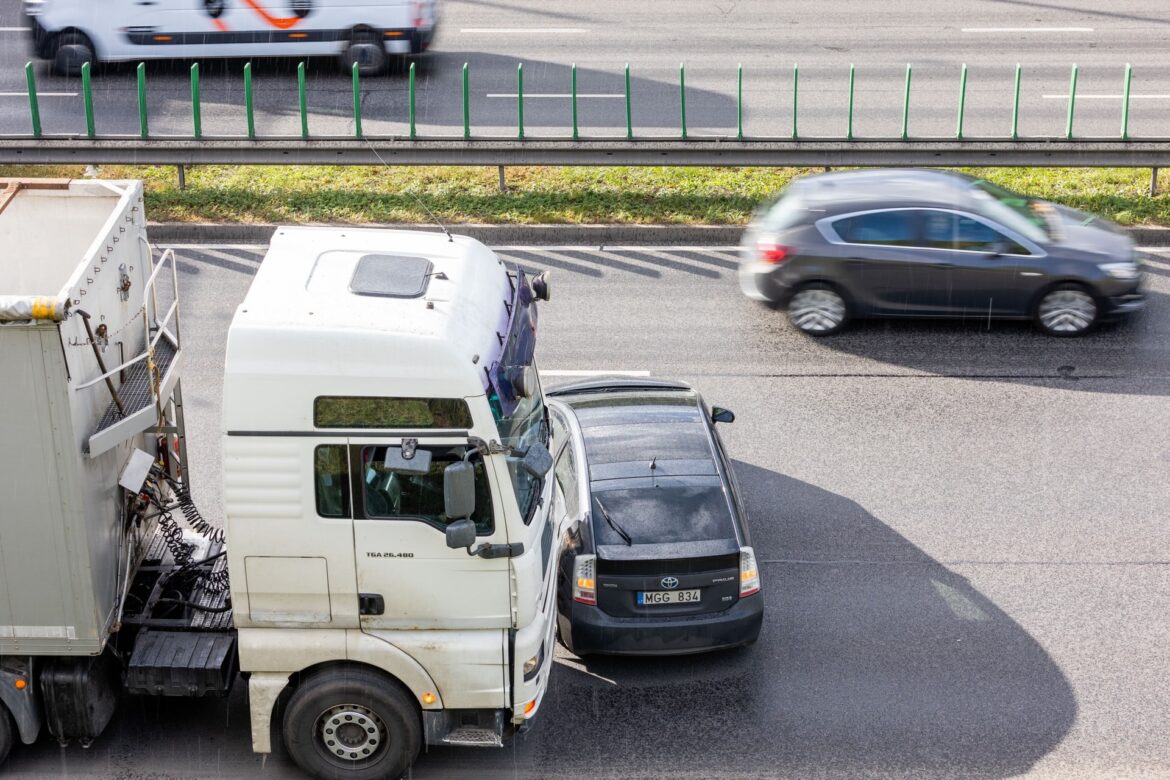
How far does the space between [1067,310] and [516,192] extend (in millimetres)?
6996

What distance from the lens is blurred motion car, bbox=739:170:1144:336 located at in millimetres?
14367

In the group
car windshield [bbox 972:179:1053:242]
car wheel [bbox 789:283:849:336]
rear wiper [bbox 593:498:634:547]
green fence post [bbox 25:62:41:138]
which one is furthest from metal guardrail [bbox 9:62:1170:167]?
rear wiper [bbox 593:498:634:547]

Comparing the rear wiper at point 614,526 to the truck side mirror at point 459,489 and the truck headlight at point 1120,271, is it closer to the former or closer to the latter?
the truck side mirror at point 459,489

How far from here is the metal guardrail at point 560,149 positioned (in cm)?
1717

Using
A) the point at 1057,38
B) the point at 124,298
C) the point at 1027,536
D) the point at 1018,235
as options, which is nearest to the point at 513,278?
the point at 124,298

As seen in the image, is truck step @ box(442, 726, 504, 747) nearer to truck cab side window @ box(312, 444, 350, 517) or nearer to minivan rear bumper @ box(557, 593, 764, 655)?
minivan rear bumper @ box(557, 593, 764, 655)

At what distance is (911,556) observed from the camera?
10844mm

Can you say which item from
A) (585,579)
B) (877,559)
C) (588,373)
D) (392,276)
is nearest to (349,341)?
(392,276)

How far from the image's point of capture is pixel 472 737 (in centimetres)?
813

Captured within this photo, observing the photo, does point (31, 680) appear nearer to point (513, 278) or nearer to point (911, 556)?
point (513, 278)

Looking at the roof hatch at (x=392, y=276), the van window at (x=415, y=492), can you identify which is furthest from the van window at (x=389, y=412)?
the roof hatch at (x=392, y=276)

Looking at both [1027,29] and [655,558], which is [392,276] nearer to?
[655,558]

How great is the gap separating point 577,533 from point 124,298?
10.7 ft

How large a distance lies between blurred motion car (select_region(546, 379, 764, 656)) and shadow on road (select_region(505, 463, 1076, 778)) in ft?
1.12
